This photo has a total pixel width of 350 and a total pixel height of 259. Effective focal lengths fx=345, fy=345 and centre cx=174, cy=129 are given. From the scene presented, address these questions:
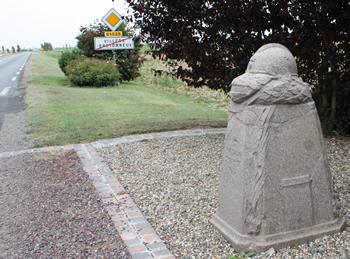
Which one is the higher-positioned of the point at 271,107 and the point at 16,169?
the point at 271,107

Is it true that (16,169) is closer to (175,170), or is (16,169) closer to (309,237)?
(175,170)

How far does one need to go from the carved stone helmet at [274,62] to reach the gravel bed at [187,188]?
1503 mm

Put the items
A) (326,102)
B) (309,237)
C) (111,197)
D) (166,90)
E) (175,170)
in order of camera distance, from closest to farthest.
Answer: (309,237) → (111,197) → (175,170) → (326,102) → (166,90)

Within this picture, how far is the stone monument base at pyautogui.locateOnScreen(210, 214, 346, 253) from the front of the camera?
9.56ft

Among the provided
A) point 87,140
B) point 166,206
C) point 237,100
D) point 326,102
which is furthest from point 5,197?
point 326,102

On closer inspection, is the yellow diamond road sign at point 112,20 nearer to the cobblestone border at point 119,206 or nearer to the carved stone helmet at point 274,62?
the cobblestone border at point 119,206

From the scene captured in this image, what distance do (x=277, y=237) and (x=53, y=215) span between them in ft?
7.79

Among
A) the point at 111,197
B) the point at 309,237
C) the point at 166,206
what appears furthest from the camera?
the point at 111,197

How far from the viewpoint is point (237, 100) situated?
2975 millimetres

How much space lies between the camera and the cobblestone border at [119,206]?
305cm

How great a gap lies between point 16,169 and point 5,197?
108cm

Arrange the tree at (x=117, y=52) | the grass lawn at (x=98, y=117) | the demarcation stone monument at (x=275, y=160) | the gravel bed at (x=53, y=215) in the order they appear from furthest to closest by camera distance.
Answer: the tree at (x=117, y=52) → the grass lawn at (x=98, y=117) → the gravel bed at (x=53, y=215) → the demarcation stone monument at (x=275, y=160)

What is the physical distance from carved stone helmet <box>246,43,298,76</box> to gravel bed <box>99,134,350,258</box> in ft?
4.93

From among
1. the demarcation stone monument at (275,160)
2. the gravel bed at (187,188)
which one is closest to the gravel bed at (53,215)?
the gravel bed at (187,188)
